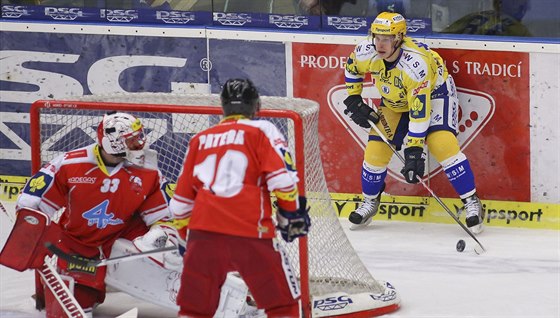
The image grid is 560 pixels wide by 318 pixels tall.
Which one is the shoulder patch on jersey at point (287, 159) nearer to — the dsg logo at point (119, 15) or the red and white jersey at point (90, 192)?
the red and white jersey at point (90, 192)

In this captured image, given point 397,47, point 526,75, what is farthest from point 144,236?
point 526,75

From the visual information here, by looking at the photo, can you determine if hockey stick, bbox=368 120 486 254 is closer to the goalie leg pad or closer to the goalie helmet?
the goalie leg pad

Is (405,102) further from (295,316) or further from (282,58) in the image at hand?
(295,316)

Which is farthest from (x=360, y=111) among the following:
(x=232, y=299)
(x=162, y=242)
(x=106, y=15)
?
(x=232, y=299)

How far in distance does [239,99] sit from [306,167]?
1055 millimetres

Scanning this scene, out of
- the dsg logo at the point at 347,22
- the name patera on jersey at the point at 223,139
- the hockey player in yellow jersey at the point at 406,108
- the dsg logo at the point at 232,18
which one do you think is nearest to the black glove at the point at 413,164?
the hockey player in yellow jersey at the point at 406,108

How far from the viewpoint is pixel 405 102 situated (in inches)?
311

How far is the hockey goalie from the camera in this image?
245 inches

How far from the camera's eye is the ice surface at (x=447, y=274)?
264 inches

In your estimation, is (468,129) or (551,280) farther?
(468,129)

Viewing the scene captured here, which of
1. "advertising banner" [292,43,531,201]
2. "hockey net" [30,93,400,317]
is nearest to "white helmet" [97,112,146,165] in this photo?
"hockey net" [30,93,400,317]

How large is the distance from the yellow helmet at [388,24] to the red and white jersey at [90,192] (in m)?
1.85

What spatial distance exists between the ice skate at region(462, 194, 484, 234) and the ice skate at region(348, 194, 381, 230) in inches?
21.1

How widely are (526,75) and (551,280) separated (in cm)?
134
